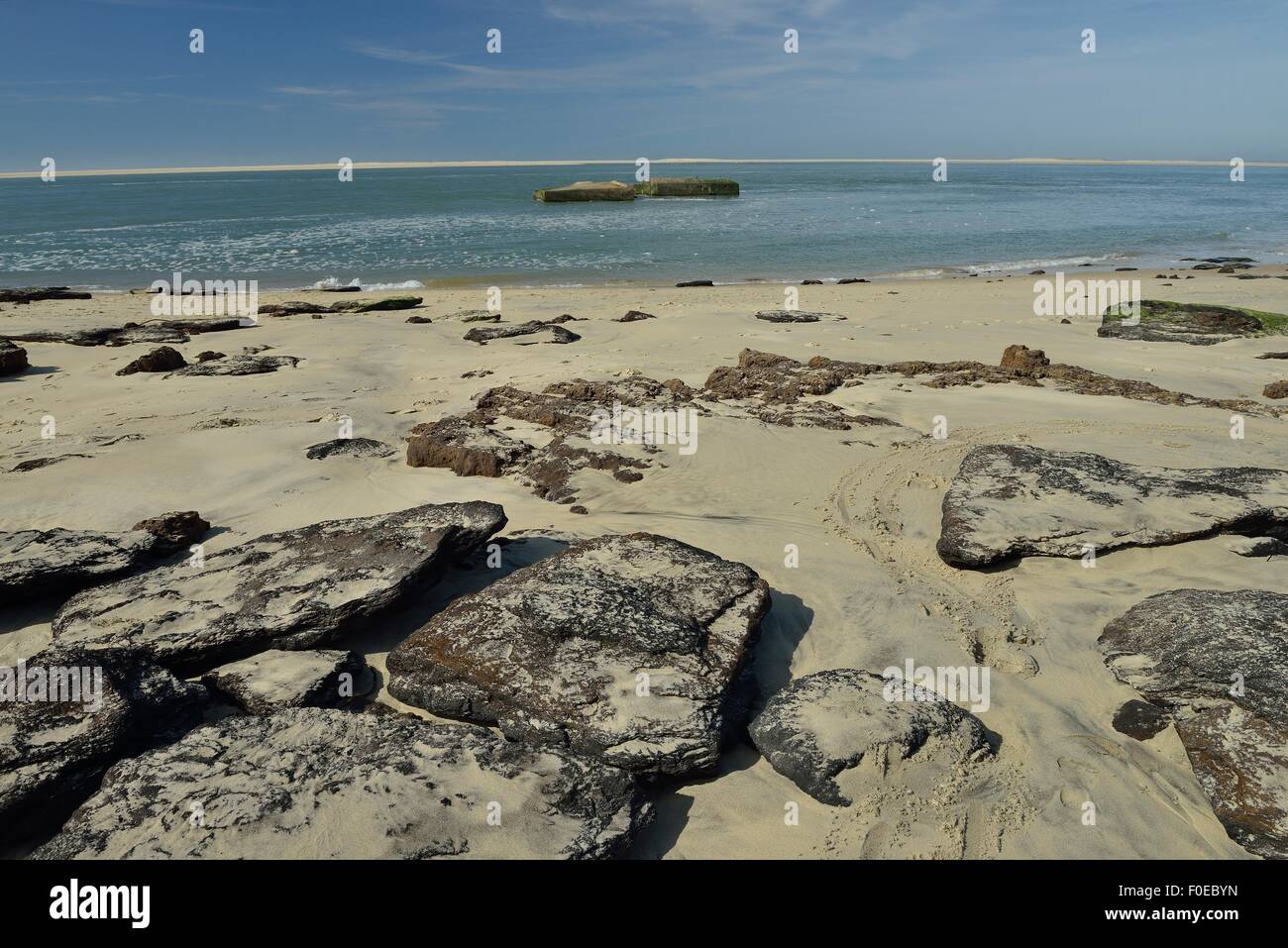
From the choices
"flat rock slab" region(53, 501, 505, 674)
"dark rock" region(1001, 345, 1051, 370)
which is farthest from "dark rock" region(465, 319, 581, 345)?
"flat rock slab" region(53, 501, 505, 674)

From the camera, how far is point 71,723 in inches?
139

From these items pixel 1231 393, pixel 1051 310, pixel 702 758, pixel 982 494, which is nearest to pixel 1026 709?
pixel 702 758

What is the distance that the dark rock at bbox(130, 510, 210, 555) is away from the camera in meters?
5.68

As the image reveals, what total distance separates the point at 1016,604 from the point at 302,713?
422 cm

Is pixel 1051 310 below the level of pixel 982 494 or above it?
above

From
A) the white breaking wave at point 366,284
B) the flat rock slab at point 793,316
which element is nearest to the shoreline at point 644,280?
the white breaking wave at point 366,284

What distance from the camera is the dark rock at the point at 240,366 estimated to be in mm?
11062

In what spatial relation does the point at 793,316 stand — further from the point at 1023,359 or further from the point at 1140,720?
the point at 1140,720

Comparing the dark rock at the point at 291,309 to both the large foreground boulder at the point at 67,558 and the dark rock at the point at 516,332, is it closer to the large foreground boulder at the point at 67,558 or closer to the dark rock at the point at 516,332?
the dark rock at the point at 516,332

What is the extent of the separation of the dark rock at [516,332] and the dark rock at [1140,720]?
→ 32.8 feet

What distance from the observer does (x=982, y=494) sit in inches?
235

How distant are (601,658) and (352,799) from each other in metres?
1.32
